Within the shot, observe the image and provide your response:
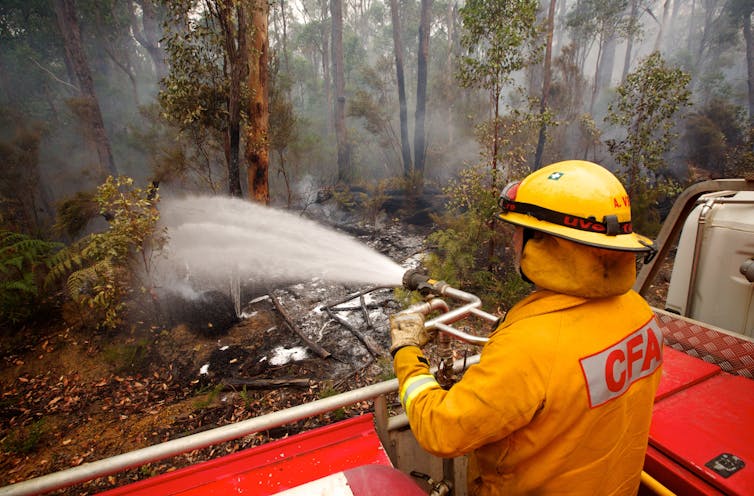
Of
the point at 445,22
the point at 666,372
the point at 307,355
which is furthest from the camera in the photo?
the point at 445,22

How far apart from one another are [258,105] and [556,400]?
7518mm

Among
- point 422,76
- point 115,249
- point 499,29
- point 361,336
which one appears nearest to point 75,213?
point 115,249

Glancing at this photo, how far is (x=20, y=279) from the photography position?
22.3ft

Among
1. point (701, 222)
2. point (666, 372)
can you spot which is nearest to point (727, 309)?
point (701, 222)

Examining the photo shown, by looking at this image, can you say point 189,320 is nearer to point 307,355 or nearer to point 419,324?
point 307,355

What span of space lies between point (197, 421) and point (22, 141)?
16605 mm

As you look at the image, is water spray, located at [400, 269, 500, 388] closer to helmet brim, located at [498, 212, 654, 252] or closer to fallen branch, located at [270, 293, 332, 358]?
helmet brim, located at [498, 212, 654, 252]

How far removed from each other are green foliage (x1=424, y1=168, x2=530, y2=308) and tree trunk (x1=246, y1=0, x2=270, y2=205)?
428cm

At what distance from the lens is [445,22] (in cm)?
3372

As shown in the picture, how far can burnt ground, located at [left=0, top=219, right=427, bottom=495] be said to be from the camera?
4555 millimetres

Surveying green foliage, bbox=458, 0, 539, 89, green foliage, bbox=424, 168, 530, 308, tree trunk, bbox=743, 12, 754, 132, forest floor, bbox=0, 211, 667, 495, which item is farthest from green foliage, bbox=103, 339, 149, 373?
tree trunk, bbox=743, 12, 754, 132

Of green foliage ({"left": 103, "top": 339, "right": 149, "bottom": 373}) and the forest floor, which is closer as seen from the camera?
the forest floor

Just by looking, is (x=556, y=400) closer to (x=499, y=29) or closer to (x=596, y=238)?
(x=596, y=238)

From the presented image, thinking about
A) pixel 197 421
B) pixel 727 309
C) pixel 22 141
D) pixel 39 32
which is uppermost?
pixel 39 32
